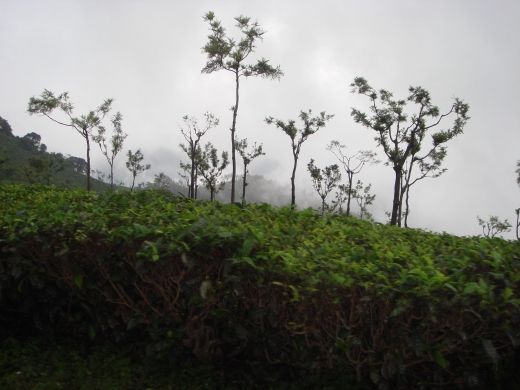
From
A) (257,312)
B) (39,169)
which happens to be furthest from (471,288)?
(39,169)

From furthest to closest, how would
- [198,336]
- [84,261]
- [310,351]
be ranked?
[84,261], [198,336], [310,351]

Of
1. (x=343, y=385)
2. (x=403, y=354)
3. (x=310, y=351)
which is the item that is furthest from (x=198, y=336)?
(x=403, y=354)

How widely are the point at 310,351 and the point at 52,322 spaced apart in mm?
2018

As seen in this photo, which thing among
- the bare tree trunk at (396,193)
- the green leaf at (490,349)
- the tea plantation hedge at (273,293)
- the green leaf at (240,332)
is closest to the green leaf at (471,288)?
the tea plantation hedge at (273,293)

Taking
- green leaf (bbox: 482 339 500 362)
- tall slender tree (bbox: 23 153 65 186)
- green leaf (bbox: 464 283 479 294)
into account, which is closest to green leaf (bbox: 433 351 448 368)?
green leaf (bbox: 482 339 500 362)

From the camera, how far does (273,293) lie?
260 centimetres

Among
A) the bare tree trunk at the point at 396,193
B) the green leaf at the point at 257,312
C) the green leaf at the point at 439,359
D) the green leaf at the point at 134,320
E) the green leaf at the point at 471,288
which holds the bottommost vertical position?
the green leaf at the point at 134,320

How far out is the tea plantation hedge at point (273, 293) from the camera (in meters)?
2.41

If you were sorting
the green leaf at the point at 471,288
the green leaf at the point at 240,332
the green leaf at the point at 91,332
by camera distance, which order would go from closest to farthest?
1. the green leaf at the point at 471,288
2. the green leaf at the point at 240,332
3. the green leaf at the point at 91,332

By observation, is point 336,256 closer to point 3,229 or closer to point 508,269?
point 508,269

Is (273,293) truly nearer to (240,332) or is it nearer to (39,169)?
(240,332)

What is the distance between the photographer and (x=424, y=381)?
105 inches

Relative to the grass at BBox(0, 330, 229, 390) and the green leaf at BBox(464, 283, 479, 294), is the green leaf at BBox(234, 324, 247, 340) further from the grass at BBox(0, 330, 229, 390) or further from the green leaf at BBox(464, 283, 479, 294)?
the green leaf at BBox(464, 283, 479, 294)

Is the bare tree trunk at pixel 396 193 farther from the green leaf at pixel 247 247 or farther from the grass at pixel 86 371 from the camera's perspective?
the green leaf at pixel 247 247
